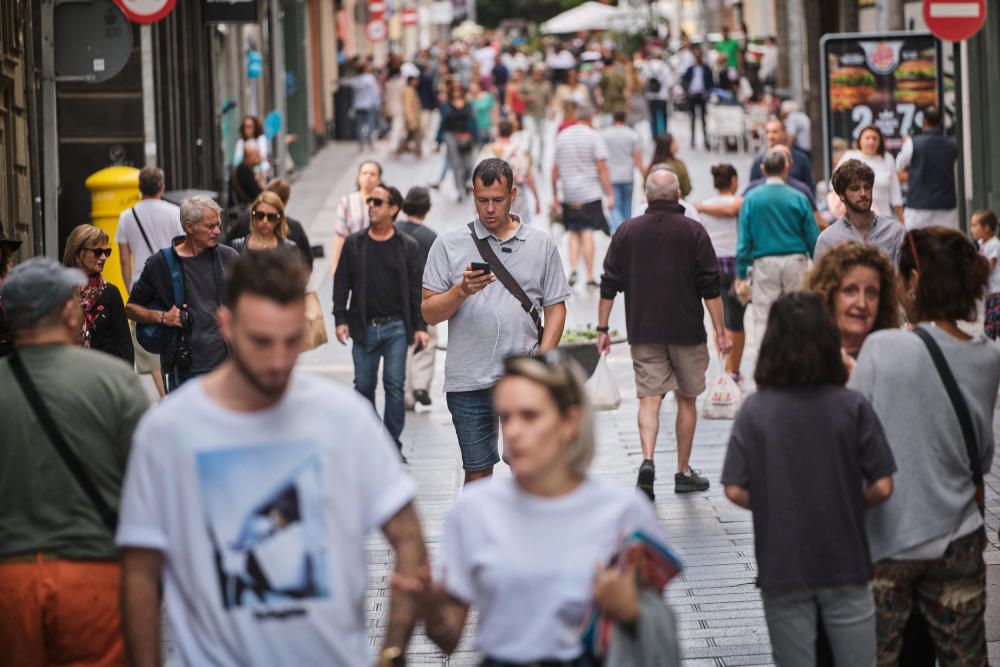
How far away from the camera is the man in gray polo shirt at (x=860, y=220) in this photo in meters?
9.00

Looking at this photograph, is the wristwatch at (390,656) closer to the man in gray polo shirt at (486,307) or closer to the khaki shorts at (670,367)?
the man in gray polo shirt at (486,307)

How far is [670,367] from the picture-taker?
9711 mm

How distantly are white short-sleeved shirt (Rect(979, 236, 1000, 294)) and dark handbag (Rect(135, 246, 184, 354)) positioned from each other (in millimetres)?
6179

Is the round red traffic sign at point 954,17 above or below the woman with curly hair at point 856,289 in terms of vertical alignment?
above

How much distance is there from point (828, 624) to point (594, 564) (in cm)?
132

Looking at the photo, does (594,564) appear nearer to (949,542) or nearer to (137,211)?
(949,542)

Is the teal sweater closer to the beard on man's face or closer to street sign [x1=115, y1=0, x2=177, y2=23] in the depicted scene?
street sign [x1=115, y1=0, x2=177, y2=23]

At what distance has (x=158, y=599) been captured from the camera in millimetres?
4023

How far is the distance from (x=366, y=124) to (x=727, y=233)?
22.0 meters

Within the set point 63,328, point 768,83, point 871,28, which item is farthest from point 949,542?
point 768,83

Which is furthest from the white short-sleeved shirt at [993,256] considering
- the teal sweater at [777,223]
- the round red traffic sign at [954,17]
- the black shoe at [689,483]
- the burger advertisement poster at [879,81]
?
the burger advertisement poster at [879,81]

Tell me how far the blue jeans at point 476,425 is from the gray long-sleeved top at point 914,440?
9.13 feet

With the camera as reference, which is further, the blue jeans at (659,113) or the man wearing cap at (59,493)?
the blue jeans at (659,113)

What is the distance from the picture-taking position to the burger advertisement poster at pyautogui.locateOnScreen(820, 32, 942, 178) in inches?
726
